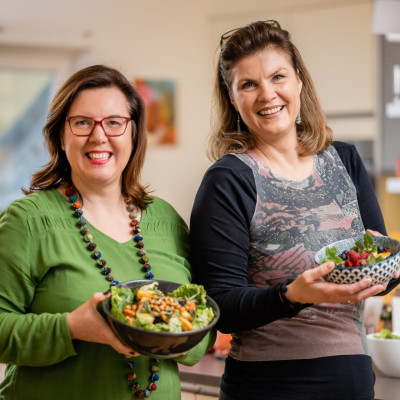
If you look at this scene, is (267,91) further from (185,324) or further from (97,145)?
(185,324)

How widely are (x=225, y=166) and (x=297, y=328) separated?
1.25ft

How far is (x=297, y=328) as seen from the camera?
1297mm

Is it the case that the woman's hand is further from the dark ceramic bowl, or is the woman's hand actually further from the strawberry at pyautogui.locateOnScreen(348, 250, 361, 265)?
the strawberry at pyautogui.locateOnScreen(348, 250, 361, 265)

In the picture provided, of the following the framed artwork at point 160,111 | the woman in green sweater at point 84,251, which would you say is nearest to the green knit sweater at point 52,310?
the woman in green sweater at point 84,251

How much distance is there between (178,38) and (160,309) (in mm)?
3217

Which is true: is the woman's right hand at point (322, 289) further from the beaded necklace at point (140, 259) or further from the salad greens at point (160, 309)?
the beaded necklace at point (140, 259)

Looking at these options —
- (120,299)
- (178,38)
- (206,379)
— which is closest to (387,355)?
(206,379)

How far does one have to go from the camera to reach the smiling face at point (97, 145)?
1315mm

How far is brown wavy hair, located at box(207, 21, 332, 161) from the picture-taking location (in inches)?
54.2

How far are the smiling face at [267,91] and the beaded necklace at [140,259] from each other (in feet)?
1.17

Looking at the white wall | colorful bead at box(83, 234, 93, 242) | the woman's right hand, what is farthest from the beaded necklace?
the white wall

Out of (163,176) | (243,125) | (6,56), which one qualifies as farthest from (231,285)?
(6,56)

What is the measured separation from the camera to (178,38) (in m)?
4.05

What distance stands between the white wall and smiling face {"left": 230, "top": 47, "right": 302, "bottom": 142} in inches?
94.0
